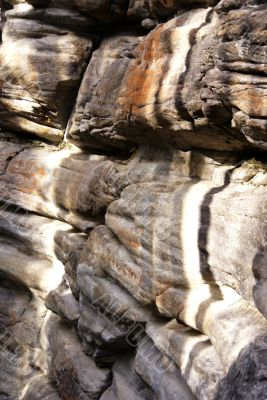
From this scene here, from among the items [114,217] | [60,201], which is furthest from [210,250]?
[60,201]

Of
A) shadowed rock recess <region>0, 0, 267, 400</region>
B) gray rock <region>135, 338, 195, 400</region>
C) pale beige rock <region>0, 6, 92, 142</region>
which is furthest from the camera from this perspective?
pale beige rock <region>0, 6, 92, 142</region>

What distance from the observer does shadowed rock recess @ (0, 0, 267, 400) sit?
6.23 metres

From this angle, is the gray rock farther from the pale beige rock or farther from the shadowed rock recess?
the pale beige rock

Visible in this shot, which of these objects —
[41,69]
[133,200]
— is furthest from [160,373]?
[41,69]

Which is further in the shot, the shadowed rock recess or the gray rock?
the gray rock

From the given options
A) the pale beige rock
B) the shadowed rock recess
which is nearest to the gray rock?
the shadowed rock recess

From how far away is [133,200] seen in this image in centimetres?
856

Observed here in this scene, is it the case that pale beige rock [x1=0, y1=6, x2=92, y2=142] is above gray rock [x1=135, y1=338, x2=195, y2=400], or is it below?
above

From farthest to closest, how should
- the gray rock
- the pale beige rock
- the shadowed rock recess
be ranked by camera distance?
1. the pale beige rock
2. the gray rock
3. the shadowed rock recess

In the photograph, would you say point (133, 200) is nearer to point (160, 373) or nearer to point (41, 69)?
point (160, 373)

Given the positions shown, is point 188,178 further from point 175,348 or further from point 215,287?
point 175,348

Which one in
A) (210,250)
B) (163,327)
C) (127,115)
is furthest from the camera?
(127,115)

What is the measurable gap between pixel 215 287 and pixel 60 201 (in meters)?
5.14

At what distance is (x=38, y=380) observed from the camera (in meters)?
11.5
